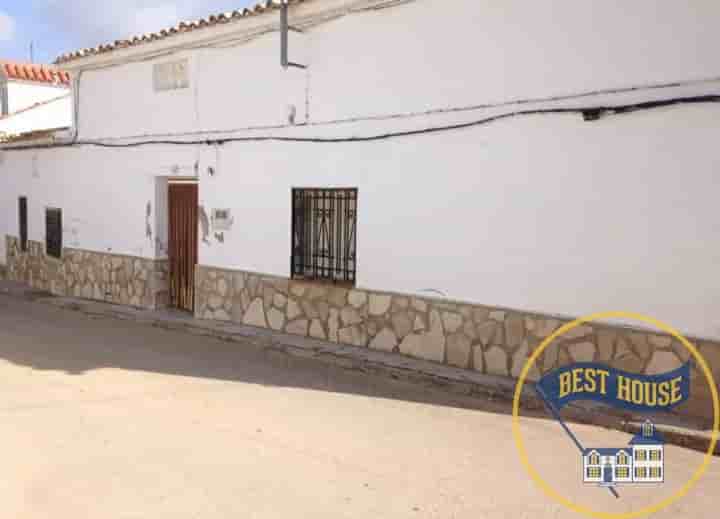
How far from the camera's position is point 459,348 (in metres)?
6.85

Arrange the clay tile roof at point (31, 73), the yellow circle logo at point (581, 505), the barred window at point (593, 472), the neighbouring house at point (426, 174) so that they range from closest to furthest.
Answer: the yellow circle logo at point (581, 505), the barred window at point (593, 472), the neighbouring house at point (426, 174), the clay tile roof at point (31, 73)

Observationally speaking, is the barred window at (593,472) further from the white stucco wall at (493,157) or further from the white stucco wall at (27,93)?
the white stucco wall at (27,93)

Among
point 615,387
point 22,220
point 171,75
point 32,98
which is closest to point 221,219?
point 171,75

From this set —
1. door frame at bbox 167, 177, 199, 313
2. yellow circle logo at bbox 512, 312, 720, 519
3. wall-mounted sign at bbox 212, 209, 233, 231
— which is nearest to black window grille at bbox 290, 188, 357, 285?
wall-mounted sign at bbox 212, 209, 233, 231

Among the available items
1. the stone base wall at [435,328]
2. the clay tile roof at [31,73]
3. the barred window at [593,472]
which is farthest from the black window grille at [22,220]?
the barred window at [593,472]

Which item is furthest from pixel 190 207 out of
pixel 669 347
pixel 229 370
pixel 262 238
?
pixel 669 347

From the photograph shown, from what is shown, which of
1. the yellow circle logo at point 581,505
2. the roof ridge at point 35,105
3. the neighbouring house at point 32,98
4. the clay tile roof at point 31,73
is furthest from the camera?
the clay tile roof at point 31,73

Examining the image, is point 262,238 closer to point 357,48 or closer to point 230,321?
point 230,321

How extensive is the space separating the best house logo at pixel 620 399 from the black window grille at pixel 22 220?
11.7 meters

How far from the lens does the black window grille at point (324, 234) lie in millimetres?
8039

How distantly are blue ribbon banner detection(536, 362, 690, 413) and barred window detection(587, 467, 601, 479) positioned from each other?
47.8 inches

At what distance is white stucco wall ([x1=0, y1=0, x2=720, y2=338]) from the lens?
209 inches

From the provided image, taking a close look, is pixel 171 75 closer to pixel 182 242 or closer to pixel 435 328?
pixel 182 242

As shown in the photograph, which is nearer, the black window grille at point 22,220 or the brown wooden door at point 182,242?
the brown wooden door at point 182,242
